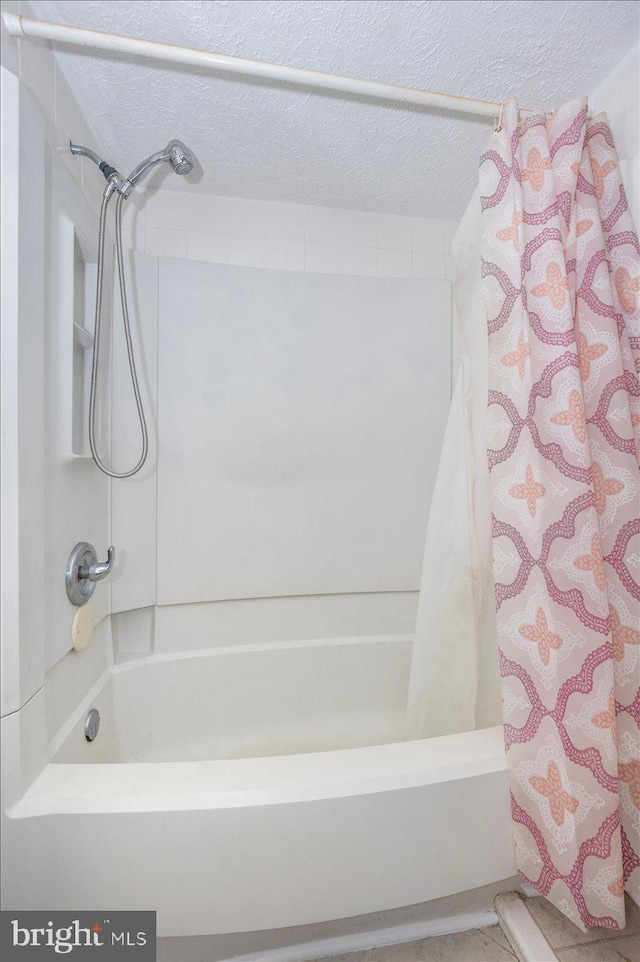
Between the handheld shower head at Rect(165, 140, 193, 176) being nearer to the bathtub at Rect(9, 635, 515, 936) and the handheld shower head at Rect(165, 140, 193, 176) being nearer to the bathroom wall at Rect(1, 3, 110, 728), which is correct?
the bathroom wall at Rect(1, 3, 110, 728)

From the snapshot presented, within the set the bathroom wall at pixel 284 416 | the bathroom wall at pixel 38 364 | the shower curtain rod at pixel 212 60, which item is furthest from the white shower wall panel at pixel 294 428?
the shower curtain rod at pixel 212 60

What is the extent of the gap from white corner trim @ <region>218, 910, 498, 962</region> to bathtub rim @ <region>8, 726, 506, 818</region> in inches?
16.0

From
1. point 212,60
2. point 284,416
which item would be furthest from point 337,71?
point 284,416

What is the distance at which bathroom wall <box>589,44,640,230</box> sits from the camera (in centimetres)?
110

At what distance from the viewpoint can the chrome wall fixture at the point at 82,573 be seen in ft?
3.81

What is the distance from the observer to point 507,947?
1.02m

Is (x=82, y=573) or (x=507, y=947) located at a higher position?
(x=82, y=573)

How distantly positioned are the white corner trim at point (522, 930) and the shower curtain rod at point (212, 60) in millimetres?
1841

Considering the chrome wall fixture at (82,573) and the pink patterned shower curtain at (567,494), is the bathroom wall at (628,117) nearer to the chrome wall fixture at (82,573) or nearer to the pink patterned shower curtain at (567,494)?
the pink patterned shower curtain at (567,494)

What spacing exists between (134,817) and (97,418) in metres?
1.03

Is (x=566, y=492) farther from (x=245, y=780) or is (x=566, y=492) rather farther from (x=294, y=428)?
(x=294, y=428)

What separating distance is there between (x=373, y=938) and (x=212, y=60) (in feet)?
6.27

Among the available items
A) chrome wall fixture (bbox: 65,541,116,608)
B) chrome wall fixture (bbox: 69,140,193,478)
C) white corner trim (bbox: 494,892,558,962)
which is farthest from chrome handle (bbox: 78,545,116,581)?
white corner trim (bbox: 494,892,558,962)

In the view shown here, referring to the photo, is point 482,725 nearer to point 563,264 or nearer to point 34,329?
point 563,264
